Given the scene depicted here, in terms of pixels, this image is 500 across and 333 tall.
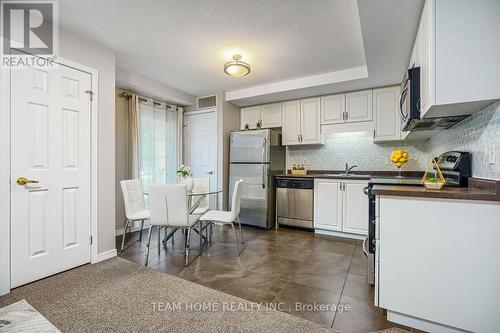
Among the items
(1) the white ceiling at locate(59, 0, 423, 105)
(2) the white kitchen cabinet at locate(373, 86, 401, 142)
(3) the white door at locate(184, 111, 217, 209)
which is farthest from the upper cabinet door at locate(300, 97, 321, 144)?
(3) the white door at locate(184, 111, 217, 209)

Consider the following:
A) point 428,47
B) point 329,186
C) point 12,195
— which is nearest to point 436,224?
point 428,47

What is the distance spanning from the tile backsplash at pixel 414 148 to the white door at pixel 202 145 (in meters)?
1.54

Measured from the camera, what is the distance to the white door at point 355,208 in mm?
3357

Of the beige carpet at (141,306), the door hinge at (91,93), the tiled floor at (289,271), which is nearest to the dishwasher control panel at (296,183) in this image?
the tiled floor at (289,271)

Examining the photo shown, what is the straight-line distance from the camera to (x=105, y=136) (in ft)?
8.74

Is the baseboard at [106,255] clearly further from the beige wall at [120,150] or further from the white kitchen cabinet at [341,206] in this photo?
the white kitchen cabinet at [341,206]

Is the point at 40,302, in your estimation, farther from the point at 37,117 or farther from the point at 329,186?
the point at 329,186

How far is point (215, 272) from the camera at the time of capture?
232 centimetres

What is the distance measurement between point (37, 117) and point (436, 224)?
11.1 feet

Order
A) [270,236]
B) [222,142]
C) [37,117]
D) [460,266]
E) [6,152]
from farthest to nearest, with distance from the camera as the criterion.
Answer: [222,142]
[270,236]
[37,117]
[6,152]
[460,266]

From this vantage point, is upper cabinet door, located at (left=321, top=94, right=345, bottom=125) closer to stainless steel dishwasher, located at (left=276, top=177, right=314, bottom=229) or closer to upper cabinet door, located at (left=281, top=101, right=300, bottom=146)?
upper cabinet door, located at (left=281, top=101, right=300, bottom=146)

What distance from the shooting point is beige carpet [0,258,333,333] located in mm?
1524

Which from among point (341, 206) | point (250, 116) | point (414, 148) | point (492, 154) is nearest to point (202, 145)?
point (250, 116)

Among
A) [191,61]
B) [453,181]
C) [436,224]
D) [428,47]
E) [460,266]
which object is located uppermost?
[191,61]
